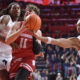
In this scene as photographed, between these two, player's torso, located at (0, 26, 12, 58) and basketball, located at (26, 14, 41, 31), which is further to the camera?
player's torso, located at (0, 26, 12, 58)

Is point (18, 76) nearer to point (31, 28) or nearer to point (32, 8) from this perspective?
point (31, 28)

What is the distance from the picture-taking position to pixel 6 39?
8.19 feet

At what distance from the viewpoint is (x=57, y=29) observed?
1504 cm

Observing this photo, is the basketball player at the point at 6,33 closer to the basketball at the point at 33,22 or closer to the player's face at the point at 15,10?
the player's face at the point at 15,10

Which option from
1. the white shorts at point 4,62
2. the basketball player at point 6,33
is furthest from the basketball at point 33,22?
the white shorts at point 4,62

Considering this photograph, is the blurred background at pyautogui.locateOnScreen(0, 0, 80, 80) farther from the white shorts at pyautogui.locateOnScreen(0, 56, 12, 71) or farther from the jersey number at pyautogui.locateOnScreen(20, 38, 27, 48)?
the jersey number at pyautogui.locateOnScreen(20, 38, 27, 48)

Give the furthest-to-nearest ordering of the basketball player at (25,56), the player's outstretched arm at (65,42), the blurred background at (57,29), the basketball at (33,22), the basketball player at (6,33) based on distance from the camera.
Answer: the blurred background at (57,29), the basketball player at (6,33), the basketball player at (25,56), the player's outstretched arm at (65,42), the basketball at (33,22)

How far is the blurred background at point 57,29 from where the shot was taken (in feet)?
35.0

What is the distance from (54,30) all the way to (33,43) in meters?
12.4

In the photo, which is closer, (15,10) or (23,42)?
(23,42)

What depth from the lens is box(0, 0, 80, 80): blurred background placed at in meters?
10.7

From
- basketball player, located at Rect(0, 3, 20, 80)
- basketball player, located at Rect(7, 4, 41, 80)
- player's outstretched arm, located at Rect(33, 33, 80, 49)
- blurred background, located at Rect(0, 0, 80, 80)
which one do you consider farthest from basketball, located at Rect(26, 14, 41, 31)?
blurred background, located at Rect(0, 0, 80, 80)

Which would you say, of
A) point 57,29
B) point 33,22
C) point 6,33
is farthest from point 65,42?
point 57,29

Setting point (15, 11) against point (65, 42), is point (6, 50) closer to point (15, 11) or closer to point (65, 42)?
point (15, 11)
